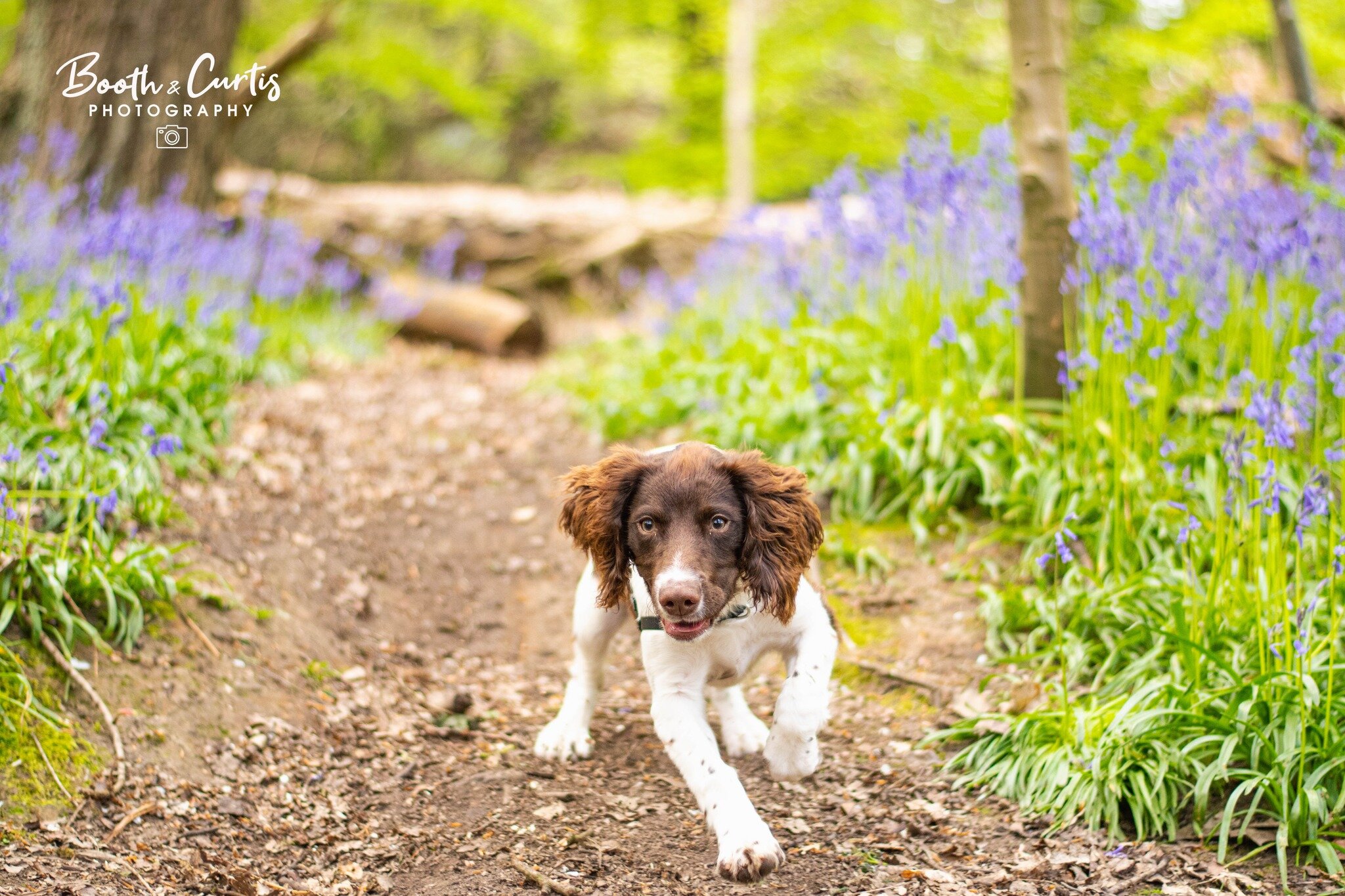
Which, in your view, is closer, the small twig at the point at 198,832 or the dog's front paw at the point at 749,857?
the dog's front paw at the point at 749,857

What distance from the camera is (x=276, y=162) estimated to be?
15.1 metres

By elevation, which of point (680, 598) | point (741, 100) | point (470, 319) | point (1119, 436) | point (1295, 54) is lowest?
point (680, 598)

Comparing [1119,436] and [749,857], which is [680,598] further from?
[1119,436]

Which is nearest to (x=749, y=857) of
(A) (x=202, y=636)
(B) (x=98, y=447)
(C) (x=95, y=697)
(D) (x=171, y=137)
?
(C) (x=95, y=697)

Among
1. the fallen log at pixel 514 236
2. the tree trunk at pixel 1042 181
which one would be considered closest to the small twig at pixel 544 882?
the tree trunk at pixel 1042 181

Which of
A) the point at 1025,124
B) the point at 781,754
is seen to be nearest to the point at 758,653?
the point at 781,754

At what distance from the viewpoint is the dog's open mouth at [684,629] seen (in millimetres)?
2758

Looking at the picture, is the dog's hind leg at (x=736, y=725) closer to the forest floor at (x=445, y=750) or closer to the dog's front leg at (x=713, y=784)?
the forest floor at (x=445, y=750)

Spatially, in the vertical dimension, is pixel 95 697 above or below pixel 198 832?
above

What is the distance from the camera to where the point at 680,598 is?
2.66 meters

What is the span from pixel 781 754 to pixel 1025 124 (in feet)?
10.2

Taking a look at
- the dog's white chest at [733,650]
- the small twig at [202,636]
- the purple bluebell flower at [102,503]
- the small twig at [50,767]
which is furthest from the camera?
the small twig at [202,636]

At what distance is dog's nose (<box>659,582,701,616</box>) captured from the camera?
2656 millimetres

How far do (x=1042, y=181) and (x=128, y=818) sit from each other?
4233mm
